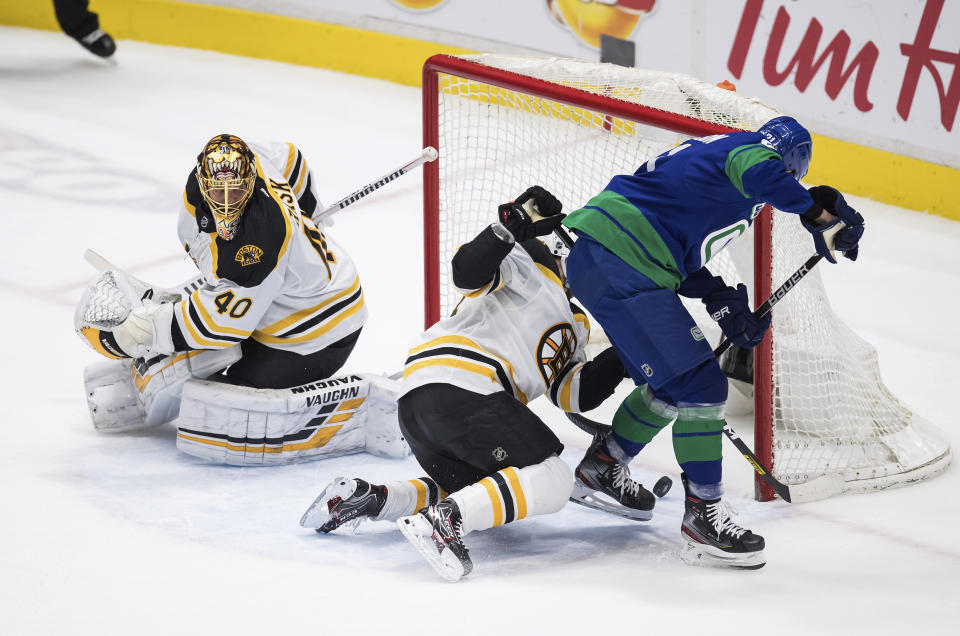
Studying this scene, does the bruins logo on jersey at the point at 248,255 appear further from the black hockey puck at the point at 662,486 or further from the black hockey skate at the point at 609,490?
the black hockey puck at the point at 662,486

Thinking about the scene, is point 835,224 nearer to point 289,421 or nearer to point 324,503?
point 324,503

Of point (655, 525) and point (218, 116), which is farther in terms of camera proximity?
point (218, 116)

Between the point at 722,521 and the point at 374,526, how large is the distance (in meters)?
0.81

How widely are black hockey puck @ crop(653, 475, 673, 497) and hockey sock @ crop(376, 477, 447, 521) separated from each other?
60 cm

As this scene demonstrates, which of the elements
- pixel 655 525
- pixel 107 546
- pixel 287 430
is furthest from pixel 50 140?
pixel 655 525

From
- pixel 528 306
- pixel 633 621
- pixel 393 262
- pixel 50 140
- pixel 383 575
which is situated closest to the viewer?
pixel 633 621

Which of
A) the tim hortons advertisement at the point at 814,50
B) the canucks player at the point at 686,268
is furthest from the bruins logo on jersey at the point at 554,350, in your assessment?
the tim hortons advertisement at the point at 814,50

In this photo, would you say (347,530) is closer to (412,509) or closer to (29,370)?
(412,509)

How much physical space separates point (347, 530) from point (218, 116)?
394 centimetres

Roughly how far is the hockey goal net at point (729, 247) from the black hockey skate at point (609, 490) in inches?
14.7

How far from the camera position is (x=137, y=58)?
288 inches

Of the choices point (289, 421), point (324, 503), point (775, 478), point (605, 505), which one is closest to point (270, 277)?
point (289, 421)

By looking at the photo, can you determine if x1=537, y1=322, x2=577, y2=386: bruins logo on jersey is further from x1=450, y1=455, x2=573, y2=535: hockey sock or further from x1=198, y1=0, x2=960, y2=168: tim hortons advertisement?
x1=198, y1=0, x2=960, y2=168: tim hortons advertisement

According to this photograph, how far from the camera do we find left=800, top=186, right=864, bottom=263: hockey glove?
265 cm
